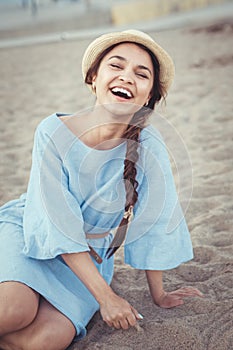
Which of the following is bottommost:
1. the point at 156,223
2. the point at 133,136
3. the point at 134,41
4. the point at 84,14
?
the point at 84,14

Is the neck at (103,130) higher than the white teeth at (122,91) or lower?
lower

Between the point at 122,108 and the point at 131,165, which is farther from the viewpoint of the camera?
the point at 131,165

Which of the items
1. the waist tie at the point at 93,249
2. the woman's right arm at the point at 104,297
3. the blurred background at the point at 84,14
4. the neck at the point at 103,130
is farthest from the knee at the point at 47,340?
the blurred background at the point at 84,14

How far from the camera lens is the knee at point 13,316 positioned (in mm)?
1688

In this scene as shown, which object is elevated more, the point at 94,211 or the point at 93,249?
the point at 94,211

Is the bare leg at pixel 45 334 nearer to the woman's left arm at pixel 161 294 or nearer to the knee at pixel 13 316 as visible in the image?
the knee at pixel 13 316

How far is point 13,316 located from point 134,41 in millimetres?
898

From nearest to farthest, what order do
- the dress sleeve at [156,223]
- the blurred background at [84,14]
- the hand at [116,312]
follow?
the hand at [116,312]
the dress sleeve at [156,223]
the blurred background at [84,14]

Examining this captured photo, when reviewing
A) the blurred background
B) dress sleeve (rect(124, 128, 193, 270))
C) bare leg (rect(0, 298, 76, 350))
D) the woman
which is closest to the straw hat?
the woman

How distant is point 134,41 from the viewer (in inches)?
71.9

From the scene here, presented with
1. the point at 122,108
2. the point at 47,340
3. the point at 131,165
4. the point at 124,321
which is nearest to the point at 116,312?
the point at 124,321

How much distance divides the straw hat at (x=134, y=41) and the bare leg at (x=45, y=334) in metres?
0.79

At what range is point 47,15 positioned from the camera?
9695 mm

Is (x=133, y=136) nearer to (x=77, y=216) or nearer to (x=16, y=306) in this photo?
(x=77, y=216)
